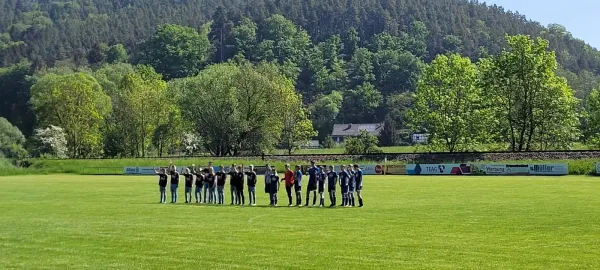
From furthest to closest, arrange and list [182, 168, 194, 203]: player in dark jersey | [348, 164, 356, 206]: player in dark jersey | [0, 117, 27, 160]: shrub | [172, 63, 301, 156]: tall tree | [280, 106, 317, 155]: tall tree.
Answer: [280, 106, 317, 155]: tall tree → [0, 117, 27, 160]: shrub → [172, 63, 301, 156]: tall tree → [182, 168, 194, 203]: player in dark jersey → [348, 164, 356, 206]: player in dark jersey

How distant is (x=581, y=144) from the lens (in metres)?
104

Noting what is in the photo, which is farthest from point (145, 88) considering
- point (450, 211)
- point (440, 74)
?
point (450, 211)

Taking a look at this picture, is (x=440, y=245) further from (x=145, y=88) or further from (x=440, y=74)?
(x=145, y=88)

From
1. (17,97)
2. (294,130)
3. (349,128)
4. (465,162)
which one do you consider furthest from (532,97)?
(17,97)

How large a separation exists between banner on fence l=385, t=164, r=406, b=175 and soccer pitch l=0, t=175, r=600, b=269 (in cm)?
4102

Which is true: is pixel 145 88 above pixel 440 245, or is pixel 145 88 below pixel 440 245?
above

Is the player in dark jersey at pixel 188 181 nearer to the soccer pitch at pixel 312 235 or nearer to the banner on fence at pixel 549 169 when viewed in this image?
the soccer pitch at pixel 312 235

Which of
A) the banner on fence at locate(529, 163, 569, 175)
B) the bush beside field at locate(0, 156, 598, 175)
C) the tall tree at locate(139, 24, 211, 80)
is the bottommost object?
the banner on fence at locate(529, 163, 569, 175)

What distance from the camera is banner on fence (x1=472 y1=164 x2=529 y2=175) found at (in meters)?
70.7

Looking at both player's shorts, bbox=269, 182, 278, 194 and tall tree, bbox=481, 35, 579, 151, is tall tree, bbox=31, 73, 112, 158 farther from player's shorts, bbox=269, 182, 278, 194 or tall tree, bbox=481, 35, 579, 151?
player's shorts, bbox=269, 182, 278, 194

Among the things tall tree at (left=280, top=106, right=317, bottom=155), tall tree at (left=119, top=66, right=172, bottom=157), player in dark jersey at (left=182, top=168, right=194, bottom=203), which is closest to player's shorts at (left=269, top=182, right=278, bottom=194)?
player in dark jersey at (left=182, top=168, right=194, bottom=203)

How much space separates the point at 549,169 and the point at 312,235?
52170 millimetres

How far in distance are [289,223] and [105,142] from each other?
87813 mm

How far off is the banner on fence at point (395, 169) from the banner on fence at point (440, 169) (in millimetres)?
1096
